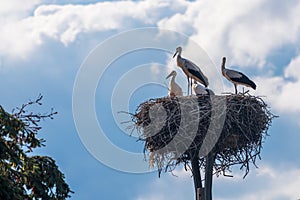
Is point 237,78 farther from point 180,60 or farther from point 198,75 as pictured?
point 180,60

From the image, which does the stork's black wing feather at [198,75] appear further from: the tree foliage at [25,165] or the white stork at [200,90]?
the tree foliage at [25,165]

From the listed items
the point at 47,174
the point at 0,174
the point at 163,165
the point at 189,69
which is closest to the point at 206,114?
the point at 163,165

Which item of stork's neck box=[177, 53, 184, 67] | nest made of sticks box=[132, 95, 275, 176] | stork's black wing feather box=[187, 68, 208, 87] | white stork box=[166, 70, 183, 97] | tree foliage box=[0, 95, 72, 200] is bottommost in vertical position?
tree foliage box=[0, 95, 72, 200]

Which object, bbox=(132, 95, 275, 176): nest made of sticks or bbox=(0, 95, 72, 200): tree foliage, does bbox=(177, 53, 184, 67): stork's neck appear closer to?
bbox=(132, 95, 275, 176): nest made of sticks

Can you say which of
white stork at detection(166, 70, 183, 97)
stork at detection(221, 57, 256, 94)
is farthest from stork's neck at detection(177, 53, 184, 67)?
stork at detection(221, 57, 256, 94)

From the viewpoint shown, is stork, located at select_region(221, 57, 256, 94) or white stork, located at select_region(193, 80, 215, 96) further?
stork, located at select_region(221, 57, 256, 94)

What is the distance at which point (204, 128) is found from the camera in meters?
11.6

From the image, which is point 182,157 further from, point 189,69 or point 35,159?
point 35,159

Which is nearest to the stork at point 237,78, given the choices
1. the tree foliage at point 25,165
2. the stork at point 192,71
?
the stork at point 192,71

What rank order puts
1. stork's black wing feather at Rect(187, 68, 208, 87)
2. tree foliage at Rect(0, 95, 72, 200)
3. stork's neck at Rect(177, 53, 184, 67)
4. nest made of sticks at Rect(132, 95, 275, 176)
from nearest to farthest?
tree foliage at Rect(0, 95, 72, 200) < nest made of sticks at Rect(132, 95, 275, 176) < stork's black wing feather at Rect(187, 68, 208, 87) < stork's neck at Rect(177, 53, 184, 67)

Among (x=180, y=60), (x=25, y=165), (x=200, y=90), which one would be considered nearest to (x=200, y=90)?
(x=200, y=90)

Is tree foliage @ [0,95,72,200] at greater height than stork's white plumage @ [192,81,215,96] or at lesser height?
lesser

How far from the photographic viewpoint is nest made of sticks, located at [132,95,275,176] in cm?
1155

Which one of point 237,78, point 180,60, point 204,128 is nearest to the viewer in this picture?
point 204,128
